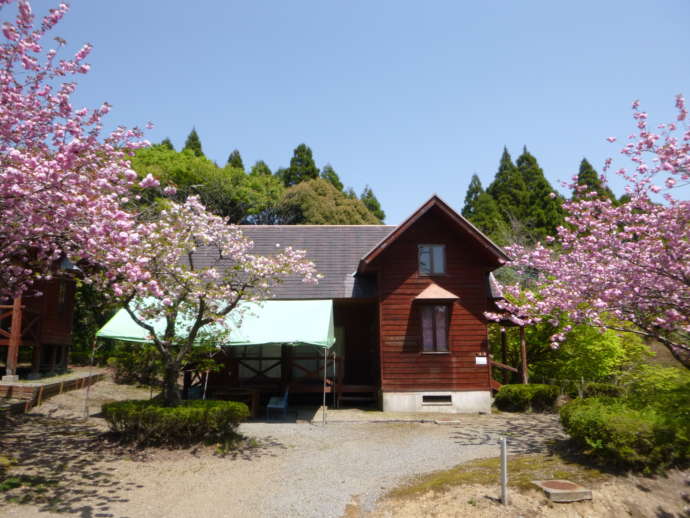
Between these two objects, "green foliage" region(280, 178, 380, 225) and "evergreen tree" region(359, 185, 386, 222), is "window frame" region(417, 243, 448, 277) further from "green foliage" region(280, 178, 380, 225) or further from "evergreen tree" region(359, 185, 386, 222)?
"evergreen tree" region(359, 185, 386, 222)

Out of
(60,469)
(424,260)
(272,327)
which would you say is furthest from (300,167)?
(60,469)

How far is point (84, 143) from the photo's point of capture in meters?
7.91

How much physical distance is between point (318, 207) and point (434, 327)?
84.9 feet

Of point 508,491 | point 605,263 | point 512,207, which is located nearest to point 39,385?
point 508,491

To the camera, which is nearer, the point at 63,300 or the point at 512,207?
the point at 63,300

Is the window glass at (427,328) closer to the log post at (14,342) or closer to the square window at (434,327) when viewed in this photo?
the square window at (434,327)

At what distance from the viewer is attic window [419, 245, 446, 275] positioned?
1902 centimetres

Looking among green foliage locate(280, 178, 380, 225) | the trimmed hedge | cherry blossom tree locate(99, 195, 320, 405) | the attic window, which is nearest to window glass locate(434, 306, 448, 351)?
the attic window

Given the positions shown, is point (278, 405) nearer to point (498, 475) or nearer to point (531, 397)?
point (531, 397)

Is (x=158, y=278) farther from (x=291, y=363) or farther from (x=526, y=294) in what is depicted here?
(x=526, y=294)

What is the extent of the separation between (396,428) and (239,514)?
7.78 m

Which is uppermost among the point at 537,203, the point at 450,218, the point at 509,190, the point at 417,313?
the point at 509,190

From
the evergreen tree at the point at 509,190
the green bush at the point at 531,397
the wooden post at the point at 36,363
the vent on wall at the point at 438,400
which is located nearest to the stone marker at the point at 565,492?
the vent on wall at the point at 438,400

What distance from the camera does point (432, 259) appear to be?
62.7 feet
